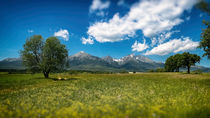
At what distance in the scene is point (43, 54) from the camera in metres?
39.7

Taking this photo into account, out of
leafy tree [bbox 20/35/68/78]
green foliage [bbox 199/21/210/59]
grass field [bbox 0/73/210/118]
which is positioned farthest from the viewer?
leafy tree [bbox 20/35/68/78]

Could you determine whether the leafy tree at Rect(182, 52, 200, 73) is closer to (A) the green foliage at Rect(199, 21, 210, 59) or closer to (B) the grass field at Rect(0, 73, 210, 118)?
(A) the green foliage at Rect(199, 21, 210, 59)

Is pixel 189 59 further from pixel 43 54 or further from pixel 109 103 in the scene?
pixel 43 54

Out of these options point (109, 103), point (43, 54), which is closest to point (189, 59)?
point (109, 103)

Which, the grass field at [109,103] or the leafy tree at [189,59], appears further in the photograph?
the leafy tree at [189,59]

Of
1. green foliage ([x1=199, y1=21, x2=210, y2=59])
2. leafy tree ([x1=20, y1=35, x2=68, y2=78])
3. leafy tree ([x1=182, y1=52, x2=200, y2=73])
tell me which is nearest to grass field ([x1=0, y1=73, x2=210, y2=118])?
green foliage ([x1=199, y1=21, x2=210, y2=59])

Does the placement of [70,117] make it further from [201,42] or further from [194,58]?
[194,58]

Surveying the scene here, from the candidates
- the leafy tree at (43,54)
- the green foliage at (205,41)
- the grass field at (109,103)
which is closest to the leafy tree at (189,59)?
the green foliage at (205,41)

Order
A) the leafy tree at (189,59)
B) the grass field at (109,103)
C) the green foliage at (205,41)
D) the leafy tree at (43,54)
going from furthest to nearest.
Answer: the leafy tree at (189,59) < the leafy tree at (43,54) < the green foliage at (205,41) < the grass field at (109,103)

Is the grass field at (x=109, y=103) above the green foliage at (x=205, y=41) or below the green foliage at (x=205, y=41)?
below

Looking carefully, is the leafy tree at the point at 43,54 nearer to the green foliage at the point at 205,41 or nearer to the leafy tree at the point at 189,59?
the green foliage at the point at 205,41

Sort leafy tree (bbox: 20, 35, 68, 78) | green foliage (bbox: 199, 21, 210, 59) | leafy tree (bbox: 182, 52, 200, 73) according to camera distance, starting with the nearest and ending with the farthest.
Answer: green foliage (bbox: 199, 21, 210, 59)
leafy tree (bbox: 20, 35, 68, 78)
leafy tree (bbox: 182, 52, 200, 73)

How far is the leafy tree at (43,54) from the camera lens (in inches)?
1521

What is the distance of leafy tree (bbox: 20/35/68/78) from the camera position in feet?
127
